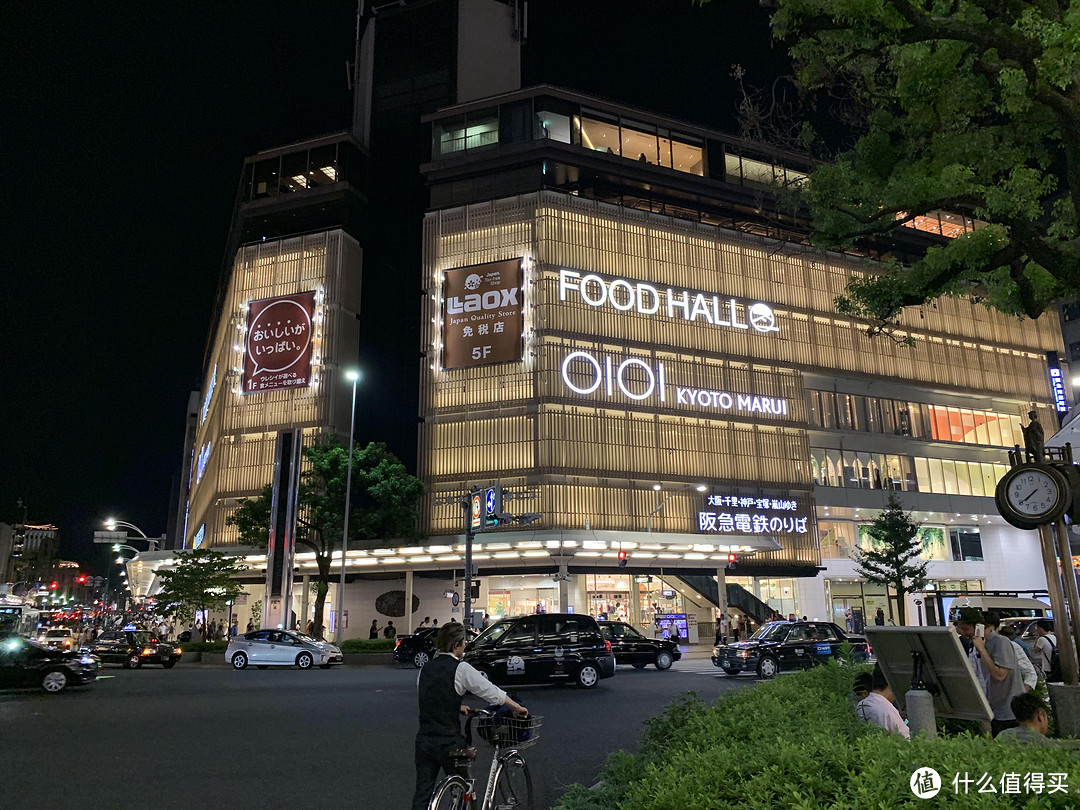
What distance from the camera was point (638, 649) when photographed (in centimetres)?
2694

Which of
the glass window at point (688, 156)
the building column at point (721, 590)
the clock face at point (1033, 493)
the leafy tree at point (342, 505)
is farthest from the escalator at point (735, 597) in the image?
the clock face at point (1033, 493)

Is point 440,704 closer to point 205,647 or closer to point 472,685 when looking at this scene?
point 472,685

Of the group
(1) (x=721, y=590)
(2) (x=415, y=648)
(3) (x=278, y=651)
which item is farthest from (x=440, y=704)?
(1) (x=721, y=590)

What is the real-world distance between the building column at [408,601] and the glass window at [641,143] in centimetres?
2911

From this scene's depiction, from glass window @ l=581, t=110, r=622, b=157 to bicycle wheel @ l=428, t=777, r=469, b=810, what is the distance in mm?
47268

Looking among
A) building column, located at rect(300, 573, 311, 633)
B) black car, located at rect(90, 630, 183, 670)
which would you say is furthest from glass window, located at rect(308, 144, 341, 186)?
black car, located at rect(90, 630, 183, 670)

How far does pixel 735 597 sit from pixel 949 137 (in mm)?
35888

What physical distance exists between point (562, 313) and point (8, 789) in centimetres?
3578

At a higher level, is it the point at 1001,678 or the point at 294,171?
the point at 294,171

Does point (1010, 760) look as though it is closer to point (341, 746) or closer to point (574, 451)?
point (341, 746)

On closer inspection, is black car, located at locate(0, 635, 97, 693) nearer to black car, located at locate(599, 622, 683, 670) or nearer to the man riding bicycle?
black car, located at locate(599, 622, 683, 670)

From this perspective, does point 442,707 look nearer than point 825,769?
No

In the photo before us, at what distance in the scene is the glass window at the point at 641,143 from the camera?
50.5 metres

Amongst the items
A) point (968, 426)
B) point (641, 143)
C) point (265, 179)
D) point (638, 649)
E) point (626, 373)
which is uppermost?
point (641, 143)
